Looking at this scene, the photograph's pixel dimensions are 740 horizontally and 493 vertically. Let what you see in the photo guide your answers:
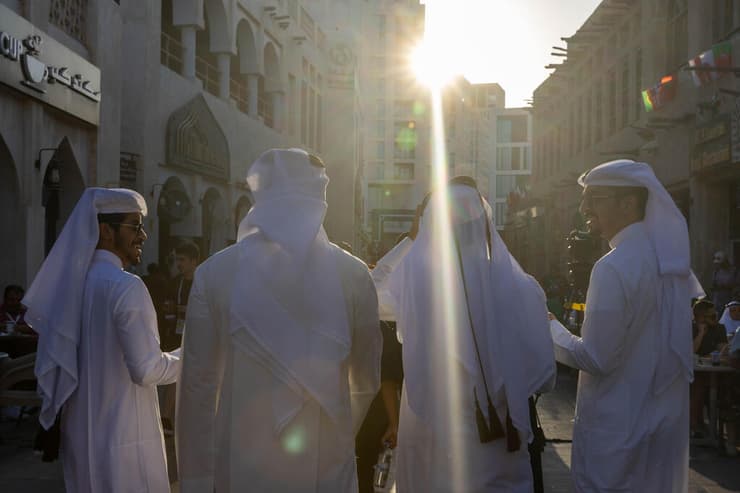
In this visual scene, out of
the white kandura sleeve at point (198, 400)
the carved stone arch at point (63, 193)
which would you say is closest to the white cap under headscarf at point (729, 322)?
the white kandura sleeve at point (198, 400)

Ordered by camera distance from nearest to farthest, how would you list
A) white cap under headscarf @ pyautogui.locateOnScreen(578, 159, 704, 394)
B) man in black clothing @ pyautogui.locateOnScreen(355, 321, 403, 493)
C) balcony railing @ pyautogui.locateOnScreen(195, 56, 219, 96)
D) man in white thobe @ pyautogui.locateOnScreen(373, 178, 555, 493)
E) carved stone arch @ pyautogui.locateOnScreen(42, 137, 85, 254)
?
1. man in white thobe @ pyautogui.locateOnScreen(373, 178, 555, 493)
2. white cap under headscarf @ pyautogui.locateOnScreen(578, 159, 704, 394)
3. man in black clothing @ pyautogui.locateOnScreen(355, 321, 403, 493)
4. carved stone arch @ pyautogui.locateOnScreen(42, 137, 85, 254)
5. balcony railing @ pyautogui.locateOnScreen(195, 56, 219, 96)

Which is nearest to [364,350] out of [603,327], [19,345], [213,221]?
[603,327]

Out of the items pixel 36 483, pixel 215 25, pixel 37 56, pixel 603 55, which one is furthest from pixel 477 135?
pixel 36 483

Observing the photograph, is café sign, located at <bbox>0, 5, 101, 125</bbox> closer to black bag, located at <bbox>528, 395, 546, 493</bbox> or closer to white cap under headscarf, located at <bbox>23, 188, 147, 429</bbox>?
white cap under headscarf, located at <bbox>23, 188, 147, 429</bbox>

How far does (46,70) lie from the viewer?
1270 cm

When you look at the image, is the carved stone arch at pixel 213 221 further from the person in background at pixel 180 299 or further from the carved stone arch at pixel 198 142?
the person in background at pixel 180 299

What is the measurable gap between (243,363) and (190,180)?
19.0m

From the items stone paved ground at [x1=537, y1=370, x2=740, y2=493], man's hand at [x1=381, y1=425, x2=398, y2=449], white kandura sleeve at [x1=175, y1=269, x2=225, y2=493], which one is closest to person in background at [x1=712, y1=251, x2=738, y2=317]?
stone paved ground at [x1=537, y1=370, x2=740, y2=493]

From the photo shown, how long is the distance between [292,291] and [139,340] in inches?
40.7

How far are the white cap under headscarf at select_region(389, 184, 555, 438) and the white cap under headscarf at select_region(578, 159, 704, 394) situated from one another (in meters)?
0.51

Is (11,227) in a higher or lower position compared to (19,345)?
higher

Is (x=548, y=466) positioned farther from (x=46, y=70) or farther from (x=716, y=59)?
(x=716, y=59)

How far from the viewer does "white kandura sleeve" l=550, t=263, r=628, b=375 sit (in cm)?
355

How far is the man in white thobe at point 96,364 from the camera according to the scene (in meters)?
3.65
